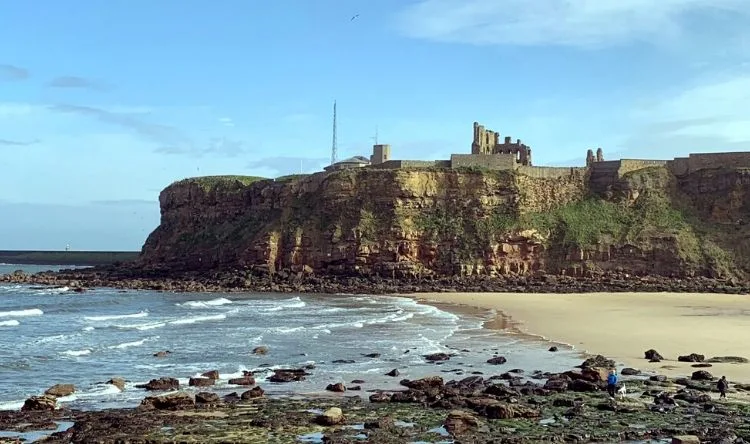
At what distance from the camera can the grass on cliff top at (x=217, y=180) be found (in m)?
79.1

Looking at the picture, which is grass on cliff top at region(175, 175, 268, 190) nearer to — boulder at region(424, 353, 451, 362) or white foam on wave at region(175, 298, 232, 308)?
white foam on wave at region(175, 298, 232, 308)

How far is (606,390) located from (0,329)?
2727 centimetres

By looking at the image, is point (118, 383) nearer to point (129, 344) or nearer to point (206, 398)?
point (206, 398)

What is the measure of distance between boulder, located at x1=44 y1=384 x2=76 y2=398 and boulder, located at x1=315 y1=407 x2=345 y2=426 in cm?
717

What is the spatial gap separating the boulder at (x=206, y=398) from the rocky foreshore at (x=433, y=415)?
25 mm

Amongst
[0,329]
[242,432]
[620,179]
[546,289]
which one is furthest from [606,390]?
[620,179]

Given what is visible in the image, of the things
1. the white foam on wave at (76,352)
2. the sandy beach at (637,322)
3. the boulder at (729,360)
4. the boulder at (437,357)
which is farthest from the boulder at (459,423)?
the white foam on wave at (76,352)

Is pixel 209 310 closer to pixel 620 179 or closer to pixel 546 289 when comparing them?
pixel 546 289

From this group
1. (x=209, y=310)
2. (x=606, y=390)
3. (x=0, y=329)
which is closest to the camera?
(x=606, y=390)

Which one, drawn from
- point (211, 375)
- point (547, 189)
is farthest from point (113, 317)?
point (547, 189)

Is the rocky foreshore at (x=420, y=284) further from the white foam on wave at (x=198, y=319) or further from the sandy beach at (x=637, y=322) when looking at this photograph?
the white foam on wave at (x=198, y=319)

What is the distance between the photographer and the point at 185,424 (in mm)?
15859

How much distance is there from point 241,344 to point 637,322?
18134 millimetres

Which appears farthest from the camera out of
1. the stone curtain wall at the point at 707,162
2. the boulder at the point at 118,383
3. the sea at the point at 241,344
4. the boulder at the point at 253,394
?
the stone curtain wall at the point at 707,162
